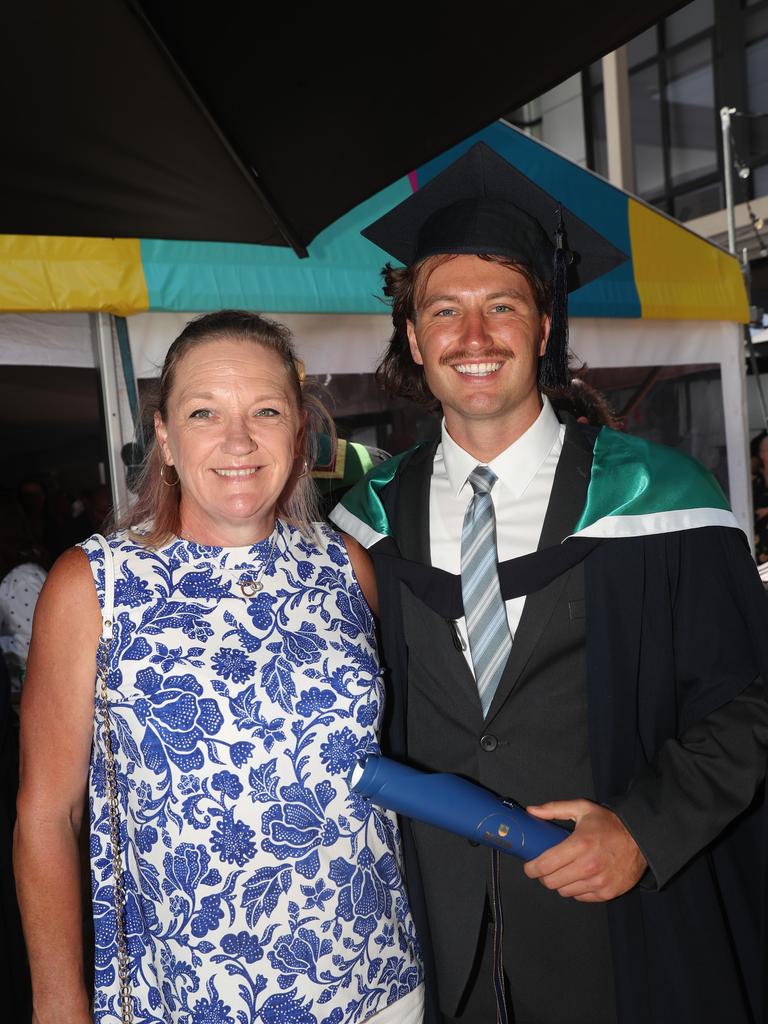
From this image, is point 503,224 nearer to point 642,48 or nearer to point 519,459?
point 519,459

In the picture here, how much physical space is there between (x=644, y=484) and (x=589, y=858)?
74 centimetres

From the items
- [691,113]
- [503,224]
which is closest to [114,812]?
[503,224]

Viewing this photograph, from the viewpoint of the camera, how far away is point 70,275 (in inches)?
130

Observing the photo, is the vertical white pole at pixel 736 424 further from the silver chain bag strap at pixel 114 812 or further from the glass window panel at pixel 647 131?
the glass window panel at pixel 647 131

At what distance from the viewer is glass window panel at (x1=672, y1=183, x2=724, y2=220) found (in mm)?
14641

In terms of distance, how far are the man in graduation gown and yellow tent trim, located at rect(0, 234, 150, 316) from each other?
1923 mm

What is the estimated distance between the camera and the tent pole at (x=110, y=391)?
3551mm

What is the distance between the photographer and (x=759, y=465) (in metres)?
6.94

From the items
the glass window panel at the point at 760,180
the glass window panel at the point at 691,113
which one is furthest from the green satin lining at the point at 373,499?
the glass window panel at the point at 691,113

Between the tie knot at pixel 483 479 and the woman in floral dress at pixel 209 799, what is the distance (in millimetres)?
474

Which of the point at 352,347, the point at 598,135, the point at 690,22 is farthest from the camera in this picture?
the point at 598,135

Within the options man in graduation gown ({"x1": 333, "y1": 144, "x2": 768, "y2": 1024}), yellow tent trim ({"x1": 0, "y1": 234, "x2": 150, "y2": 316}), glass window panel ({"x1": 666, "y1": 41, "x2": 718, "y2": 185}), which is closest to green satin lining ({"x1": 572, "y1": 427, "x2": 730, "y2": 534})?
man in graduation gown ({"x1": 333, "y1": 144, "x2": 768, "y2": 1024})

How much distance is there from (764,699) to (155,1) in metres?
1.88

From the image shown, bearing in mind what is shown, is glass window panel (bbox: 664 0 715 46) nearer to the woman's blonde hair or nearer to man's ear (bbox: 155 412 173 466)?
the woman's blonde hair
